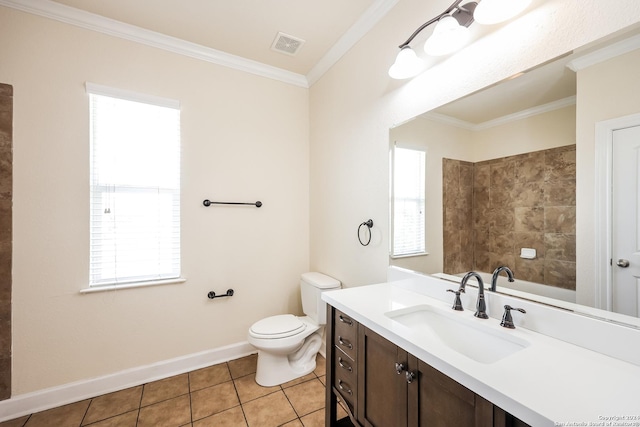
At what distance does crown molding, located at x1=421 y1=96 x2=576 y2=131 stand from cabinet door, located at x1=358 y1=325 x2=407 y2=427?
1.04 metres

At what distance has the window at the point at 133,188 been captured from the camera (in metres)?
1.85

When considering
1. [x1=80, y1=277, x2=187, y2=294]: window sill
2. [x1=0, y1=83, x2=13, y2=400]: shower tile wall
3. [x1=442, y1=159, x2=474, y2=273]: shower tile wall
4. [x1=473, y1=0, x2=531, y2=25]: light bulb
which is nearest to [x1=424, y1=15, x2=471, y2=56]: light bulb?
[x1=473, y1=0, x2=531, y2=25]: light bulb

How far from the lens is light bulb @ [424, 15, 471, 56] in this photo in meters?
1.15

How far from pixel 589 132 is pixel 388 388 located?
3.76ft

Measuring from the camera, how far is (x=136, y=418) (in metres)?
1.60

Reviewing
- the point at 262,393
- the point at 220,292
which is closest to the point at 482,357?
the point at 262,393

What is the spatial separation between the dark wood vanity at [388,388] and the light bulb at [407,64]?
1.30m

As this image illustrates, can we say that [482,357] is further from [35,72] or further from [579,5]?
[35,72]

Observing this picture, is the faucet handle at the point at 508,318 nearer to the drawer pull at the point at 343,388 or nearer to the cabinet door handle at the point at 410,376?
the cabinet door handle at the point at 410,376

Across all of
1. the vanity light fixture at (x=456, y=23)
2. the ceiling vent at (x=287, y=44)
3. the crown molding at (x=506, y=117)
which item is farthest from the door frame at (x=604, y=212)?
the ceiling vent at (x=287, y=44)


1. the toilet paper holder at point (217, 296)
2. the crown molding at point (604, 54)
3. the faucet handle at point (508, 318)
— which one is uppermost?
the crown molding at point (604, 54)

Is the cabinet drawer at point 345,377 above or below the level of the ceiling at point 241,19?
below

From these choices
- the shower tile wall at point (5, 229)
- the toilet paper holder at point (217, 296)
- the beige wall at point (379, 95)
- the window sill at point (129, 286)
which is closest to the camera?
the beige wall at point (379, 95)

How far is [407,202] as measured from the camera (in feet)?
5.17
